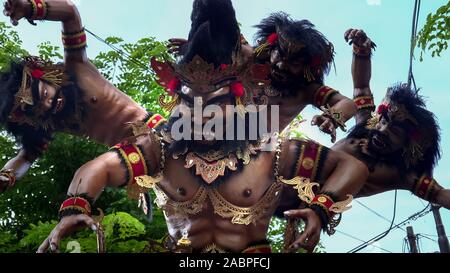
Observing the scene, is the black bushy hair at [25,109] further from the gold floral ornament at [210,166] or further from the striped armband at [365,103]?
the striped armband at [365,103]

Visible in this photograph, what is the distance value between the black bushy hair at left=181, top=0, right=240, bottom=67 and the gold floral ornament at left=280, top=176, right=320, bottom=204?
2.66 feet

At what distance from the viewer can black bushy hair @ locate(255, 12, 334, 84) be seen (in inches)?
185

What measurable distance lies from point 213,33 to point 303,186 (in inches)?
41.8

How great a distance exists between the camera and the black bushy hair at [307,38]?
4695 millimetres

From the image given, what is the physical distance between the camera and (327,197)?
405cm

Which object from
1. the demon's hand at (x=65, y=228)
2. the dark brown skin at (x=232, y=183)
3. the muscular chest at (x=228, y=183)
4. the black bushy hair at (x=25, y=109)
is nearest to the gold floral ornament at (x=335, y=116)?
the dark brown skin at (x=232, y=183)

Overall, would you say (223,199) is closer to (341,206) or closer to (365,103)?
(341,206)

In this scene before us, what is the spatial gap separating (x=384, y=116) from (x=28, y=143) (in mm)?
2367

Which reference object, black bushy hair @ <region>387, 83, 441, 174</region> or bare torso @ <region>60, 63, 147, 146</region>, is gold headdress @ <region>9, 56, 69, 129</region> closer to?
bare torso @ <region>60, 63, 147, 146</region>

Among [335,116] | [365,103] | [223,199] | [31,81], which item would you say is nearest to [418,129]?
[365,103]

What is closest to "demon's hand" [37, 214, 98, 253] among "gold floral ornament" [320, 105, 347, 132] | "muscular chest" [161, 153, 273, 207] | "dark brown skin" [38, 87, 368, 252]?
"dark brown skin" [38, 87, 368, 252]

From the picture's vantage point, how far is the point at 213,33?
14.4 ft

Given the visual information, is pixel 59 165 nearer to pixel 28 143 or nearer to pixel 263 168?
pixel 28 143

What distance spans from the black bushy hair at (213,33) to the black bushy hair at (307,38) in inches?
18.1
